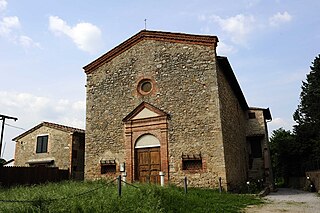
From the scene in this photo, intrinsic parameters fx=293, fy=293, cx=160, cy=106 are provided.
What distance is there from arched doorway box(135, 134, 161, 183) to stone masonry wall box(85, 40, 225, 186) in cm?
81

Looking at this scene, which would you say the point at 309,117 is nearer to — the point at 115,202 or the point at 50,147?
the point at 50,147

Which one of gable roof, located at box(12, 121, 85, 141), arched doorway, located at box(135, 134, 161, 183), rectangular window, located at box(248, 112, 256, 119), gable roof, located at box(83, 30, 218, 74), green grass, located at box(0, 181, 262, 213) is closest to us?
green grass, located at box(0, 181, 262, 213)

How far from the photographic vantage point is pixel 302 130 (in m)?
25.7

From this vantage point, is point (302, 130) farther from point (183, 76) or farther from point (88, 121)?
point (88, 121)

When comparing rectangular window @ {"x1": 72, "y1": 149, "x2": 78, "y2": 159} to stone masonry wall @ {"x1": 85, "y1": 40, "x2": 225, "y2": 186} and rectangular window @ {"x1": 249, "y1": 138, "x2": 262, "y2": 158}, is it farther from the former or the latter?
rectangular window @ {"x1": 249, "y1": 138, "x2": 262, "y2": 158}

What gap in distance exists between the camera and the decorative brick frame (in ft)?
49.7

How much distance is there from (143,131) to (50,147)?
324 inches

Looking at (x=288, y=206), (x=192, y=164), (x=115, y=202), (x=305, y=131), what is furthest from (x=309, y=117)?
(x=115, y=202)

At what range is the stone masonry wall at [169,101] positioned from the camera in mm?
14523

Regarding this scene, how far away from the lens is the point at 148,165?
611 inches

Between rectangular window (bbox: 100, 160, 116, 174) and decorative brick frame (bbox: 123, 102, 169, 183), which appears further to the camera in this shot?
rectangular window (bbox: 100, 160, 116, 174)

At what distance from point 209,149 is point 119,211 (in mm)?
8203

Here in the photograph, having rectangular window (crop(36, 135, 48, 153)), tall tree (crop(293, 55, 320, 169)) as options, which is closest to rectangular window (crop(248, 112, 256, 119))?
Answer: tall tree (crop(293, 55, 320, 169))

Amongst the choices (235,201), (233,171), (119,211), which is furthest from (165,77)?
(119,211)
